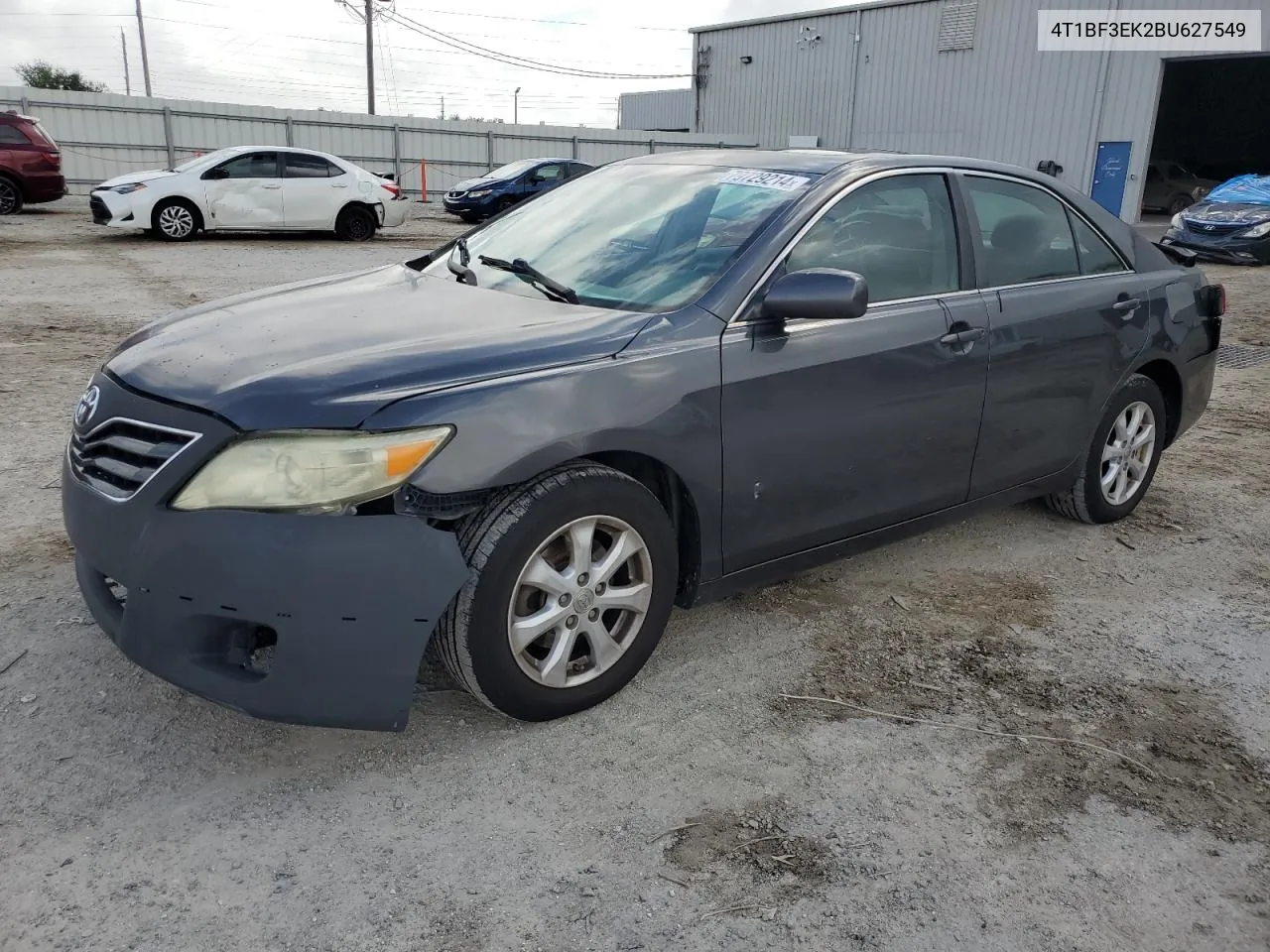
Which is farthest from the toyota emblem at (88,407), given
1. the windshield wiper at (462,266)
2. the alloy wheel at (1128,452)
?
the alloy wheel at (1128,452)

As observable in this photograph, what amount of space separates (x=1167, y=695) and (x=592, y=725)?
1792mm

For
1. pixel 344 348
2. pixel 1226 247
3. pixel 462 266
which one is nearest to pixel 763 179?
pixel 462 266

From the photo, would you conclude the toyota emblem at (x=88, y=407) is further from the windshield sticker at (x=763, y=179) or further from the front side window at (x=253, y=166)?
the front side window at (x=253, y=166)

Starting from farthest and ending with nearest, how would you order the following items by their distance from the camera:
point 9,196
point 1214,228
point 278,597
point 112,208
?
point 9,196, point 1214,228, point 112,208, point 278,597

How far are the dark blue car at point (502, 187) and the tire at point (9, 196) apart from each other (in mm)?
7895

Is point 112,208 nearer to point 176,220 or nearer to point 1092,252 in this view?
point 176,220

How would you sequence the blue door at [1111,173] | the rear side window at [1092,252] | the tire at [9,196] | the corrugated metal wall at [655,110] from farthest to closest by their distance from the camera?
the corrugated metal wall at [655,110] < the blue door at [1111,173] < the tire at [9,196] < the rear side window at [1092,252]

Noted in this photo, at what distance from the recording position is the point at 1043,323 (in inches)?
154

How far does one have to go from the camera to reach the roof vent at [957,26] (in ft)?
91.0

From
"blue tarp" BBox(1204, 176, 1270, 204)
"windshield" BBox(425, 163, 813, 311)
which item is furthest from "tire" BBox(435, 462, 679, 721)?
"blue tarp" BBox(1204, 176, 1270, 204)

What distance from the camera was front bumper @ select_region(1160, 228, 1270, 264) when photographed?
15625 millimetres

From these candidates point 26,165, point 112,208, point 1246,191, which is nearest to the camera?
point 112,208

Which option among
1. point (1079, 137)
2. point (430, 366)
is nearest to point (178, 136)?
point (1079, 137)

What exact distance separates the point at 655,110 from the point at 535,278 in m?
51.6
